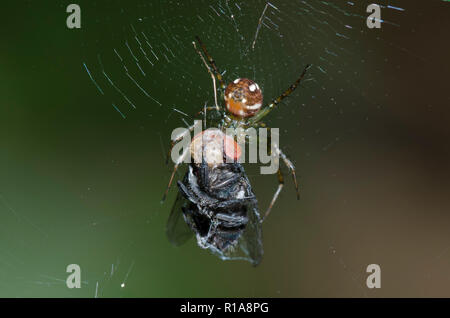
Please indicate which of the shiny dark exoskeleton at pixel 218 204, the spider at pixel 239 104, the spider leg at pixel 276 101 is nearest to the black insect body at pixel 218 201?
the shiny dark exoskeleton at pixel 218 204

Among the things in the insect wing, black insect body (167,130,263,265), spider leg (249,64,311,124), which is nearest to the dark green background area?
spider leg (249,64,311,124)

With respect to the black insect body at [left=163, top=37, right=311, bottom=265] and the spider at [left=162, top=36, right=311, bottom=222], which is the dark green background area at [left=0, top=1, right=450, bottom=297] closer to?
the spider at [left=162, top=36, right=311, bottom=222]

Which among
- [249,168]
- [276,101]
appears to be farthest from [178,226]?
[276,101]

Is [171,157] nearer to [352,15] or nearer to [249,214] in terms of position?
[249,214]

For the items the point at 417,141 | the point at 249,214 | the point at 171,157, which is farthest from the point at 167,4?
the point at 417,141

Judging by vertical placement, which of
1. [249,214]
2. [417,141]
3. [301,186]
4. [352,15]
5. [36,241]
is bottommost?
[249,214]

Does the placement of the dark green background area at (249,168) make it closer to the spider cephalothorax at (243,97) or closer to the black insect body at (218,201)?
the spider cephalothorax at (243,97)
